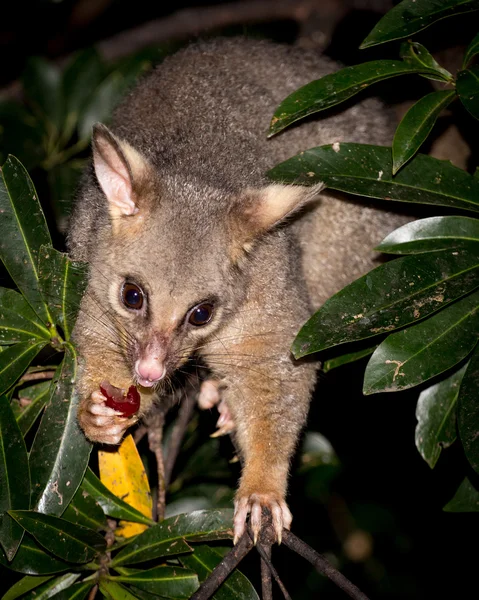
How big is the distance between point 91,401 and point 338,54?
12.1 ft

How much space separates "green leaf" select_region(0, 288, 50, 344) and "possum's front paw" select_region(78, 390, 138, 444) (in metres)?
0.37

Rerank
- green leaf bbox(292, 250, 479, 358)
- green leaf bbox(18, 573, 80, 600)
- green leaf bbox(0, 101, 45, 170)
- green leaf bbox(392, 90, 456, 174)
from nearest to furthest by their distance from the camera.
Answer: green leaf bbox(292, 250, 479, 358) < green leaf bbox(392, 90, 456, 174) < green leaf bbox(18, 573, 80, 600) < green leaf bbox(0, 101, 45, 170)

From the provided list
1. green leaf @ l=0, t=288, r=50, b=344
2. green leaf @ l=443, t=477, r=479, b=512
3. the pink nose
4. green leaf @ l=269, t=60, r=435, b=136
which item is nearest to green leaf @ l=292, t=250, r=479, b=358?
the pink nose

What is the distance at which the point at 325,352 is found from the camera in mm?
3715

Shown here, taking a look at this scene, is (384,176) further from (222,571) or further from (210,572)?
(210,572)

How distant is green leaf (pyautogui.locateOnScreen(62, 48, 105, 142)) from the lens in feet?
18.9

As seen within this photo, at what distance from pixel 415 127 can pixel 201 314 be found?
1225 mm

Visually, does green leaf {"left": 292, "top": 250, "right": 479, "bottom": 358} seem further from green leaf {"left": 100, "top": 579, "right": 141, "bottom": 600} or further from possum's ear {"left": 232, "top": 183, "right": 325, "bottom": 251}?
green leaf {"left": 100, "top": 579, "right": 141, "bottom": 600}

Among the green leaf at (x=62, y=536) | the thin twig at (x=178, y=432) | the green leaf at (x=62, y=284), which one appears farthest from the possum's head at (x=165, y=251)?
the thin twig at (x=178, y=432)

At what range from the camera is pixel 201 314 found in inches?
129

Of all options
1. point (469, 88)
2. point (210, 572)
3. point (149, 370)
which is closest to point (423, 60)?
point (469, 88)

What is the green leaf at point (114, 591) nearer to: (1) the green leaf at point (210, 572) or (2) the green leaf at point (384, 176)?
(1) the green leaf at point (210, 572)

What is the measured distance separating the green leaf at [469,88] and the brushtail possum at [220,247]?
729mm

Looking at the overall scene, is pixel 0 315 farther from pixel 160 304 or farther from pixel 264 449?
pixel 264 449
